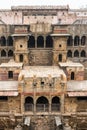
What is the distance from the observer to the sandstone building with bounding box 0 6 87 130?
3212 centimetres

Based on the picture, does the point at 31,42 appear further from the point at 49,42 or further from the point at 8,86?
the point at 8,86

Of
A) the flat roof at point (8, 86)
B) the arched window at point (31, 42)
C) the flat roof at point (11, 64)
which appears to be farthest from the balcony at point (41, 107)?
the arched window at point (31, 42)

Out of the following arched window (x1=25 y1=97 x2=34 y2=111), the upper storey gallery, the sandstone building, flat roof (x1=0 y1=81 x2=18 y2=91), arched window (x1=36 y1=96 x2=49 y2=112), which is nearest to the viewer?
the sandstone building

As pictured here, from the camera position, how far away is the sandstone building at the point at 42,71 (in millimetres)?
32125

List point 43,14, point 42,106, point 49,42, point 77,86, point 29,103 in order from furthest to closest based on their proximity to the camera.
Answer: point 43,14 → point 49,42 → point 77,86 → point 29,103 → point 42,106

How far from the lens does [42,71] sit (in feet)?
120

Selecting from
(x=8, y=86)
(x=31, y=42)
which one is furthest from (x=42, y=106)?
(x=31, y=42)

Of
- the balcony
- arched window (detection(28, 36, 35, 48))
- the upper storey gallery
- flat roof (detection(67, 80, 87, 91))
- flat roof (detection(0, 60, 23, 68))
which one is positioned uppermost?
the upper storey gallery

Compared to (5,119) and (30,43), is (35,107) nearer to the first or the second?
(5,119)

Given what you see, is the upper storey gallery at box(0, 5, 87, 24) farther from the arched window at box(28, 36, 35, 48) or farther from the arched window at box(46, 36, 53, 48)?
the arched window at box(28, 36, 35, 48)

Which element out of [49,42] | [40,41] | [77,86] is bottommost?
[77,86]

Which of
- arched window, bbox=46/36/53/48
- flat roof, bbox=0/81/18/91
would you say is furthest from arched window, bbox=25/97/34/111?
arched window, bbox=46/36/53/48

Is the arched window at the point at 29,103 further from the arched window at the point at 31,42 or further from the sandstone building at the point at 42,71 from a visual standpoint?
the arched window at the point at 31,42

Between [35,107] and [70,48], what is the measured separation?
14070 millimetres
